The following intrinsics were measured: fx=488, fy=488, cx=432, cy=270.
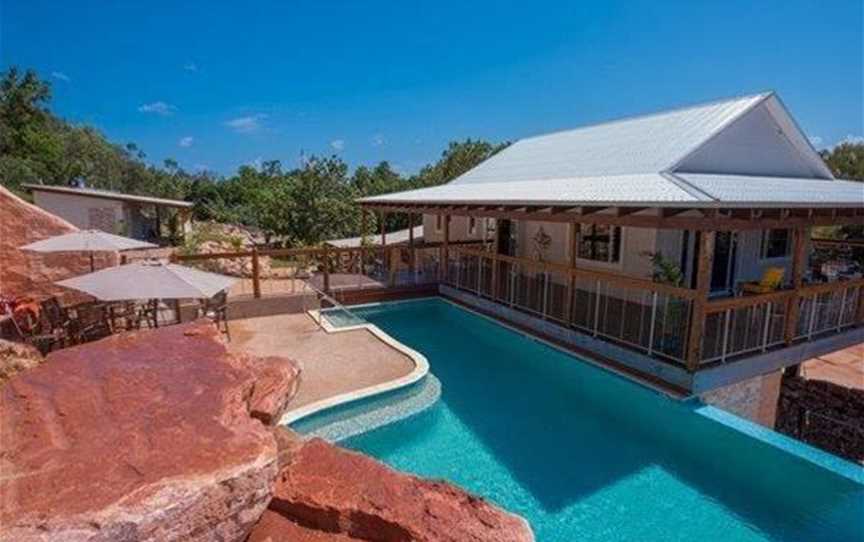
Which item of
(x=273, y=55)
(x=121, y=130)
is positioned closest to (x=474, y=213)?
(x=273, y=55)

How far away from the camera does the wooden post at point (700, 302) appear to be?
7.82 metres

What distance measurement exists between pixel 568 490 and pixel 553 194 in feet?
20.3

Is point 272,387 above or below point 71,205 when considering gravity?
below

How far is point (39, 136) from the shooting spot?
45438 mm

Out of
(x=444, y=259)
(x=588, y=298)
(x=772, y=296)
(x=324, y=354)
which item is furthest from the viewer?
(x=444, y=259)

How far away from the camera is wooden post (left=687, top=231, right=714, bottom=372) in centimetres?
782

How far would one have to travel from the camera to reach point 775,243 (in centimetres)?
1359

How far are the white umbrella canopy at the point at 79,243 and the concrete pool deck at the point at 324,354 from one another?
10.1 ft

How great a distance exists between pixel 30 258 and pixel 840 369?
20165mm

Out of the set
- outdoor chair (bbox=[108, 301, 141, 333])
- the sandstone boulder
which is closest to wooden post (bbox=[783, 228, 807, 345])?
the sandstone boulder

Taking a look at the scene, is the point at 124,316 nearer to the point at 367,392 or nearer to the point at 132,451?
the point at 367,392

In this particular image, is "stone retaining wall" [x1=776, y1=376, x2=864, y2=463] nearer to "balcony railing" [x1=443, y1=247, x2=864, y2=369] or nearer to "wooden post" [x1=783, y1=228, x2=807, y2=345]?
"balcony railing" [x1=443, y1=247, x2=864, y2=369]

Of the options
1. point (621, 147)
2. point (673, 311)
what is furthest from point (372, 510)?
point (621, 147)

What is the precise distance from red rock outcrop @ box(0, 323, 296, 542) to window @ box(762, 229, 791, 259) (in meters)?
14.3
